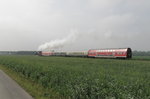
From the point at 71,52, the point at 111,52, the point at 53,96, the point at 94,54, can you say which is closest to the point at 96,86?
the point at 53,96

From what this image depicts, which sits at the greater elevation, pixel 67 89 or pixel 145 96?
pixel 145 96

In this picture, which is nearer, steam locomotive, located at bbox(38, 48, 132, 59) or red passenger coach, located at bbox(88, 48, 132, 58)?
red passenger coach, located at bbox(88, 48, 132, 58)

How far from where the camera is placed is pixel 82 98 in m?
7.70

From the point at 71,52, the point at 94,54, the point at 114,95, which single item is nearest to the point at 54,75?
the point at 114,95

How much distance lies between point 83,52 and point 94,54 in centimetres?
852

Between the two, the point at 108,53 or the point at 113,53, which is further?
the point at 108,53

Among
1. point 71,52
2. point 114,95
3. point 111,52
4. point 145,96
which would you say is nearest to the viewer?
point 145,96

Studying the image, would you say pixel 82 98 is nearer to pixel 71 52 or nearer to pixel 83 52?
pixel 83 52

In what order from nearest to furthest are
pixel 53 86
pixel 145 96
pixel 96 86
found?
pixel 145 96
pixel 96 86
pixel 53 86

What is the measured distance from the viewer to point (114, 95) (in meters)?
5.75

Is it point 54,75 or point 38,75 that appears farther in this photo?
point 38,75

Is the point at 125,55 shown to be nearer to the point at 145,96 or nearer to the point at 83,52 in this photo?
the point at 83,52

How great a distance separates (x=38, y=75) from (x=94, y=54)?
47464 mm

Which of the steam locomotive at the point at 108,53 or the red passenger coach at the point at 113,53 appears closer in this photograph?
the red passenger coach at the point at 113,53
